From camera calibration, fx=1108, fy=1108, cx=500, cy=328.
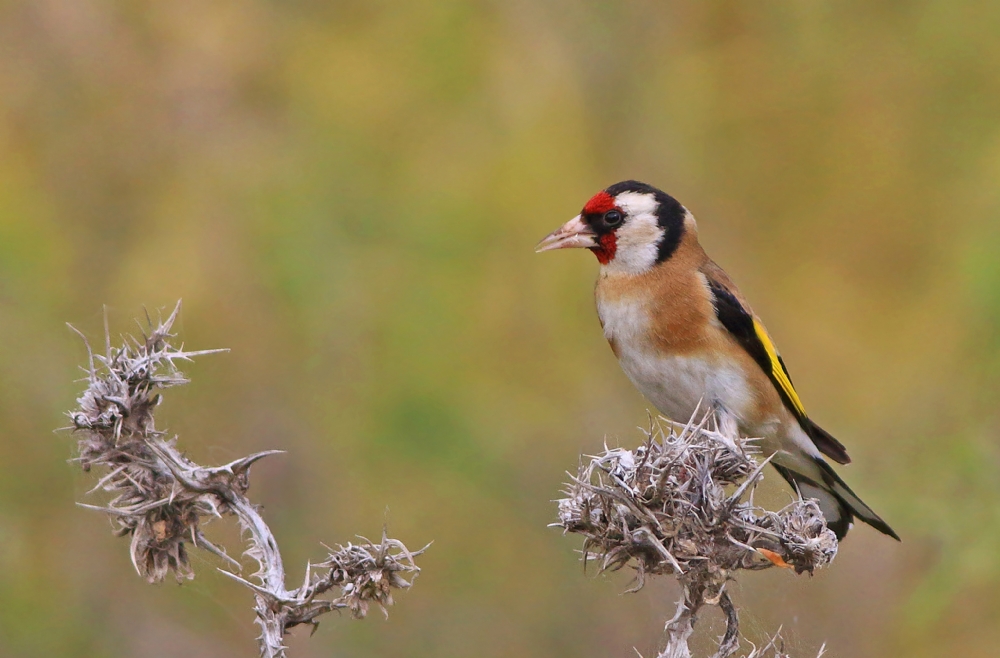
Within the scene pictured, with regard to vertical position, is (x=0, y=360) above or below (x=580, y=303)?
below

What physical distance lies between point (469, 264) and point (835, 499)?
9.80ft

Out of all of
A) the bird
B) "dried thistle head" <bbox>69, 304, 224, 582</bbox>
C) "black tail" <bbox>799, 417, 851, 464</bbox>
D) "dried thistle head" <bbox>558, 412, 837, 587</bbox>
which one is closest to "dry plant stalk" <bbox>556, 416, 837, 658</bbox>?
"dried thistle head" <bbox>558, 412, 837, 587</bbox>

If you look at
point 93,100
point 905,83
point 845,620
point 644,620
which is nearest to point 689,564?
point 644,620

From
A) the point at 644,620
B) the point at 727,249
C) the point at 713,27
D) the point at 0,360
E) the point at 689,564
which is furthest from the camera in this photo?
the point at 713,27

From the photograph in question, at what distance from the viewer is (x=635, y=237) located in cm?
494

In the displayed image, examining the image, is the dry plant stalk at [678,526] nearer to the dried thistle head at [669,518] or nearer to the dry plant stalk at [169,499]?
the dried thistle head at [669,518]

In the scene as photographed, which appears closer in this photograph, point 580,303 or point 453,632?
point 453,632

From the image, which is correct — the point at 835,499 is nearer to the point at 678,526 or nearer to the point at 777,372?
the point at 777,372

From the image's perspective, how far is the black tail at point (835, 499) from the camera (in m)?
4.52

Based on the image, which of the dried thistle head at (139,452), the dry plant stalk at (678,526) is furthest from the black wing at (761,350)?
the dried thistle head at (139,452)

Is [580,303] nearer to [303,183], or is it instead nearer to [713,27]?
[303,183]

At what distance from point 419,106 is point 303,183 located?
1.04 metres

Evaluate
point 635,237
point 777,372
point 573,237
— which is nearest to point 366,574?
point 573,237

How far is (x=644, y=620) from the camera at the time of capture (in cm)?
518
